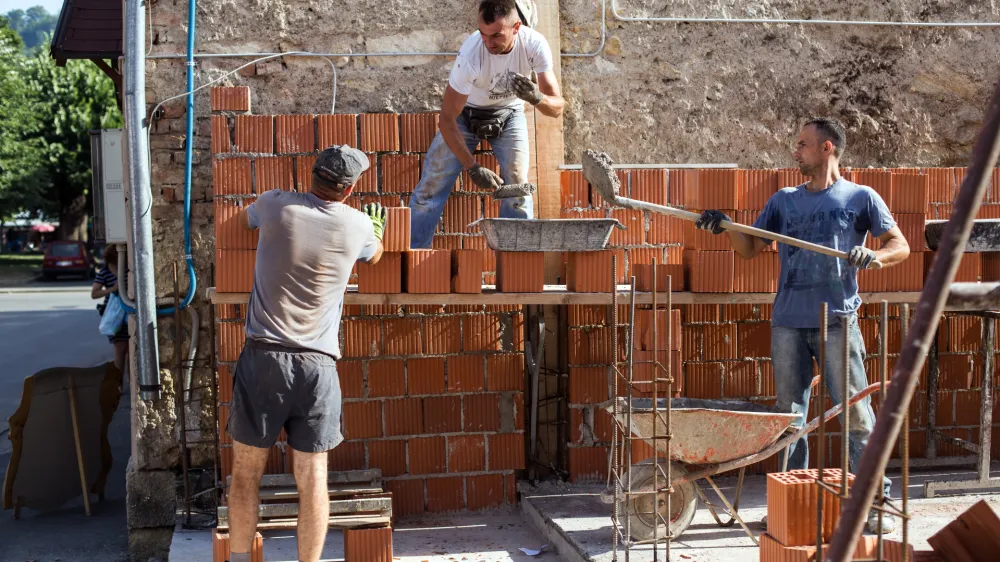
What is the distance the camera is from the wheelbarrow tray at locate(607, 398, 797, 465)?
13.8ft

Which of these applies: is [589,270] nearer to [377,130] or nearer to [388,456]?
[377,130]

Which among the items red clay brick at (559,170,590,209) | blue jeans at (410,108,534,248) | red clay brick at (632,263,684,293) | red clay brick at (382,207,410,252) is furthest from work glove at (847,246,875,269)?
red clay brick at (382,207,410,252)

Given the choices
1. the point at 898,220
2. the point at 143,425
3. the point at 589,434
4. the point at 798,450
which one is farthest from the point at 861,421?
the point at 143,425

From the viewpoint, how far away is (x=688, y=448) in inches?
170

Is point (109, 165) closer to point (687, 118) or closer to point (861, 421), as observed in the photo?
point (687, 118)

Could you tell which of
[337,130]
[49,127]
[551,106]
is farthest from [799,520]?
[49,127]

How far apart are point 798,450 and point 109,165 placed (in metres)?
4.60

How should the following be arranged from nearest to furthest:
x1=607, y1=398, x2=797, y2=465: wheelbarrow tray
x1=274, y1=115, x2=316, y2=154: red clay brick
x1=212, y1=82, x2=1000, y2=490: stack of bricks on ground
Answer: x1=607, y1=398, x2=797, y2=465: wheelbarrow tray
x1=212, y1=82, x2=1000, y2=490: stack of bricks on ground
x1=274, y1=115, x2=316, y2=154: red clay brick

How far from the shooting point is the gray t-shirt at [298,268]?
406 cm

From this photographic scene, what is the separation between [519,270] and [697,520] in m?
1.62

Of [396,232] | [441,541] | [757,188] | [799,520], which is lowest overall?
[441,541]

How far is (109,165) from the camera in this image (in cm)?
644

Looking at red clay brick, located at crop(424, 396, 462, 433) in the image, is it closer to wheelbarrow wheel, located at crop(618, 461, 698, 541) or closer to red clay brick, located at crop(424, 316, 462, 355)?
red clay brick, located at crop(424, 316, 462, 355)

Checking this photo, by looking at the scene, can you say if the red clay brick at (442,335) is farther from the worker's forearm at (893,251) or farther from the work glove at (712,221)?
the worker's forearm at (893,251)
